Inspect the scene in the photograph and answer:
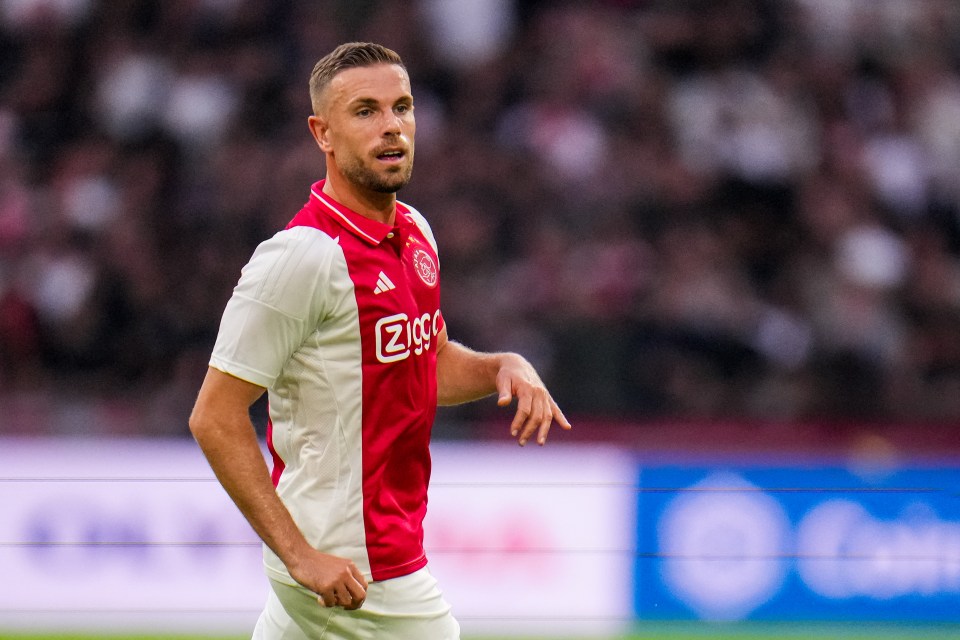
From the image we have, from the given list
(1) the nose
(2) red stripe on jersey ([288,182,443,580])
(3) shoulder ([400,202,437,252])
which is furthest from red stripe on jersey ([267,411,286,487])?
(1) the nose

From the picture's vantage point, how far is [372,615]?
3566 mm

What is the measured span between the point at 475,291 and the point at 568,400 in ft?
3.92

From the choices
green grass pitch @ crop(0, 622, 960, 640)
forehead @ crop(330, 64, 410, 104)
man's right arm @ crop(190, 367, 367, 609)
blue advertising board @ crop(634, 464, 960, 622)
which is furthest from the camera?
green grass pitch @ crop(0, 622, 960, 640)

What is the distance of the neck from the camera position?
11.8 feet

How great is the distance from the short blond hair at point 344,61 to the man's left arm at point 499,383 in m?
0.78

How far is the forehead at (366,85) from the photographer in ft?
11.5

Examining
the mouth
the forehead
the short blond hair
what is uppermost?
the short blond hair

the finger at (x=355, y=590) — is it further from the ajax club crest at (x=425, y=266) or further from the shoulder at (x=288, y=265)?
the ajax club crest at (x=425, y=266)

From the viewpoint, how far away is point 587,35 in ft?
37.4

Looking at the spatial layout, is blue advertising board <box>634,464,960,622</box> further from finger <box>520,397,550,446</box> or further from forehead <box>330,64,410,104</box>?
forehead <box>330,64,410,104</box>

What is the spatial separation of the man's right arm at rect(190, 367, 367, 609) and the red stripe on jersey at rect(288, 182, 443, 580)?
0.22 meters

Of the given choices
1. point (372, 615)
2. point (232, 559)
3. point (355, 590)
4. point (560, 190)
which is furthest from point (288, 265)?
point (560, 190)

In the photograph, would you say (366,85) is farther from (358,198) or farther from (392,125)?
(358,198)

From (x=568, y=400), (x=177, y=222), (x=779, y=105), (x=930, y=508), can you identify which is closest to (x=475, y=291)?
(x=568, y=400)
